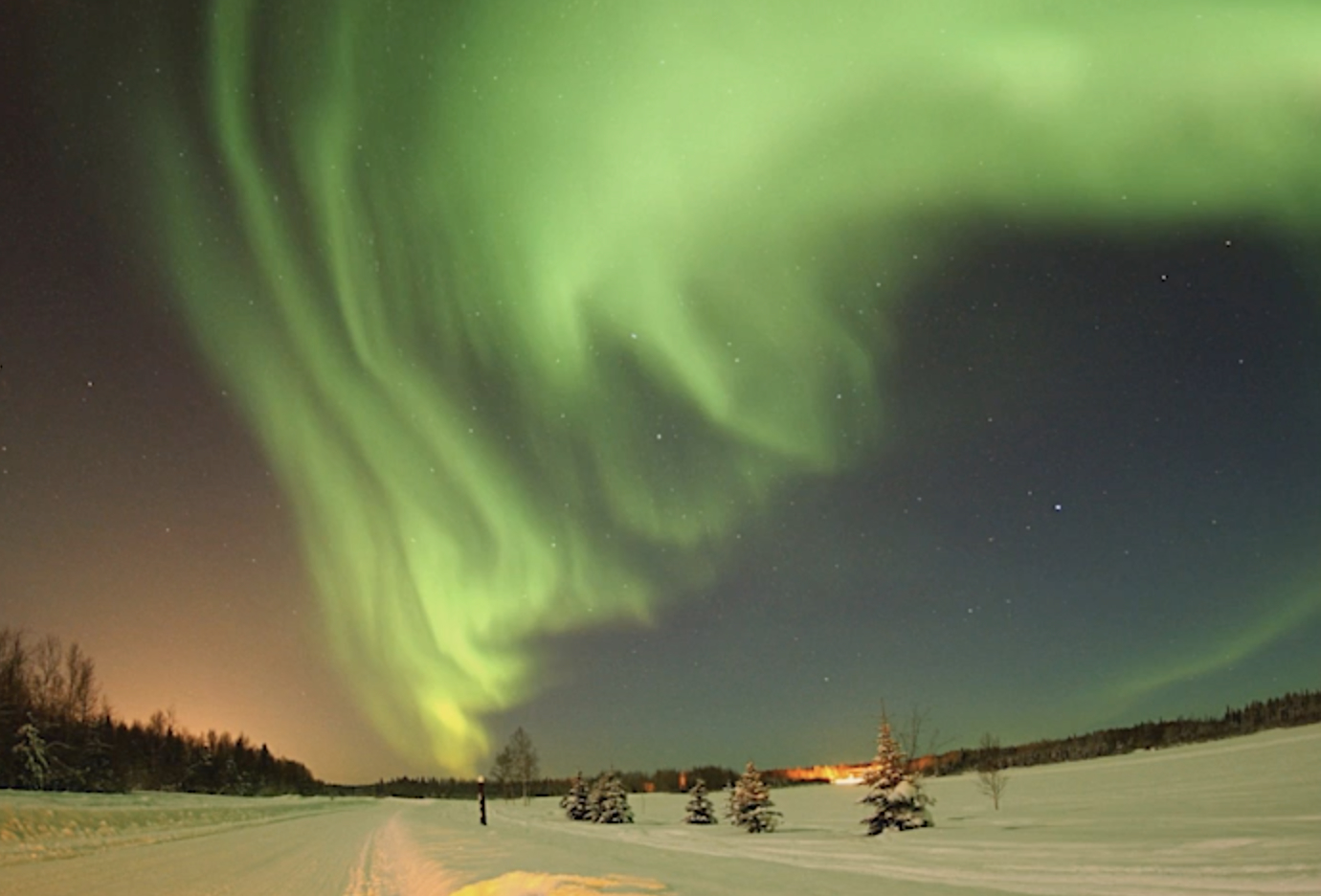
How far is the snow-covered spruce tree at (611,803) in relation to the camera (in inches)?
1887

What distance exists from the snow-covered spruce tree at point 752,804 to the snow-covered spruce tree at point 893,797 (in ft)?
22.0

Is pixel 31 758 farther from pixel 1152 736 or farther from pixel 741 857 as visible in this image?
pixel 1152 736

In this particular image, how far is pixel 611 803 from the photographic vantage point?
160 ft

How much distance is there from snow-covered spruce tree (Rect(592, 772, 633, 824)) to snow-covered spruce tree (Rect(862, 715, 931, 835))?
22787 millimetres

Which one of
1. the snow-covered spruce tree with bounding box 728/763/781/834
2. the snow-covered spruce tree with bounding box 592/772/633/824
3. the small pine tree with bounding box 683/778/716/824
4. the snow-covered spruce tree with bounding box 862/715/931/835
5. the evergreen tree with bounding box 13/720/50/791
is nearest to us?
the snow-covered spruce tree with bounding box 862/715/931/835

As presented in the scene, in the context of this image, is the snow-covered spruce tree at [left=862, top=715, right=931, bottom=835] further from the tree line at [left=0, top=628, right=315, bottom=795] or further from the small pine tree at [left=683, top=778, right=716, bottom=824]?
the tree line at [left=0, top=628, right=315, bottom=795]

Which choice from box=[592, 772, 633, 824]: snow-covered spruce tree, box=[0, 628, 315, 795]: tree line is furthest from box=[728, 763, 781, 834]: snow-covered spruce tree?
box=[0, 628, 315, 795]: tree line

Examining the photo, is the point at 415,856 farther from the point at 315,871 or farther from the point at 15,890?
the point at 15,890

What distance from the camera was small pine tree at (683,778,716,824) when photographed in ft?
146

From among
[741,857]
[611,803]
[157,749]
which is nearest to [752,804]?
[611,803]

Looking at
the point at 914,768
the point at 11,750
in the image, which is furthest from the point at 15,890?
the point at 11,750

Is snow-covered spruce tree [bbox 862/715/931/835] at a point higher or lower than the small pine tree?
higher

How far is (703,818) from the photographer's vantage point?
44438mm

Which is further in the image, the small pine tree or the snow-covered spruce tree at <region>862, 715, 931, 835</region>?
the small pine tree
